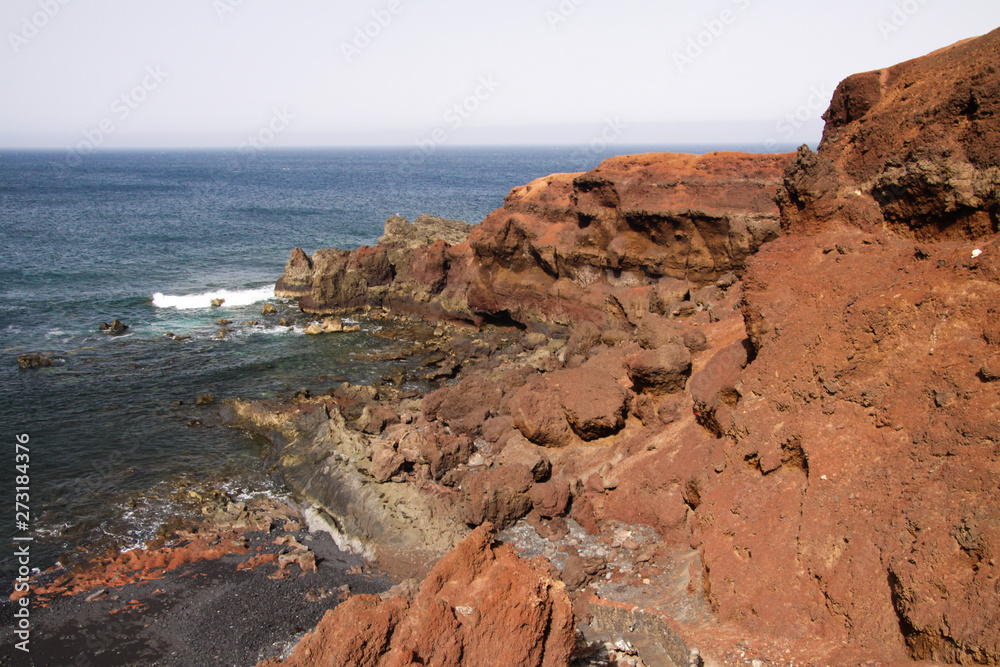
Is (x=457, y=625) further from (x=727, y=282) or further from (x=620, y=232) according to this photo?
(x=620, y=232)

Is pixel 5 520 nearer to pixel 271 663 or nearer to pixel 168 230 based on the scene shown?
pixel 271 663

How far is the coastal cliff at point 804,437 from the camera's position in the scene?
8352 mm

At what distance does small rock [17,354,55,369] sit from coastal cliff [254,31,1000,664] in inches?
505

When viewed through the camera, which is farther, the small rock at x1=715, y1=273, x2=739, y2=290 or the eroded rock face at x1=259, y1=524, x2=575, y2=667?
the small rock at x1=715, y1=273, x2=739, y2=290

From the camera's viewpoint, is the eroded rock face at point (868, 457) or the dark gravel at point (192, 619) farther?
the dark gravel at point (192, 619)

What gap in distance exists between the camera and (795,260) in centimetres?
1223

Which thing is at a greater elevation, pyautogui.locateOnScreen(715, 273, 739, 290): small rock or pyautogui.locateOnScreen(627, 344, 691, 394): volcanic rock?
pyautogui.locateOnScreen(715, 273, 739, 290): small rock

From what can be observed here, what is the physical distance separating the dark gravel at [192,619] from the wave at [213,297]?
27137 mm

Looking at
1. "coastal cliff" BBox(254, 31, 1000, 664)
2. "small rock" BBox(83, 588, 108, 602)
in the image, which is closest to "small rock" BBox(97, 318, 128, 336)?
"coastal cliff" BBox(254, 31, 1000, 664)

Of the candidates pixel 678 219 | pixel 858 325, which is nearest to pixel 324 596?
pixel 858 325

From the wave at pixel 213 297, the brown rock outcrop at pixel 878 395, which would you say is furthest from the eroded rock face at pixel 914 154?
the wave at pixel 213 297

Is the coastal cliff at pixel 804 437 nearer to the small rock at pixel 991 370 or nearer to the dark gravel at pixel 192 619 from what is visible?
the small rock at pixel 991 370

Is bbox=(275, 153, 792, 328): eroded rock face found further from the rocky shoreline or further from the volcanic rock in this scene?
the volcanic rock

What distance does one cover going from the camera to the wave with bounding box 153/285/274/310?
38531 mm
